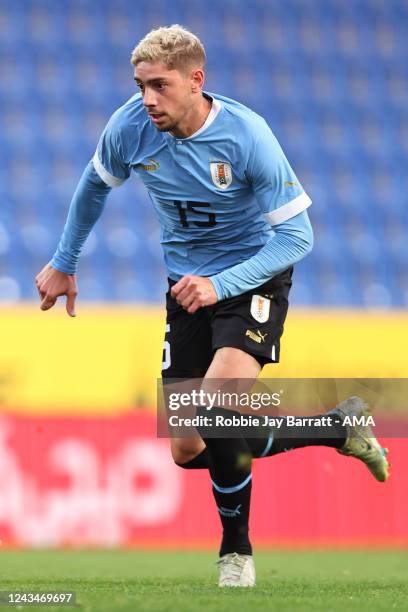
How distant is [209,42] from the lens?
15.0m

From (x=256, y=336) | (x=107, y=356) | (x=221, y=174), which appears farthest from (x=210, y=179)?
(x=107, y=356)

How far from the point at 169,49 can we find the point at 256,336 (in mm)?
1105

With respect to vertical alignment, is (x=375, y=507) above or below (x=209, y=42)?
below

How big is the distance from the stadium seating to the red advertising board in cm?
267

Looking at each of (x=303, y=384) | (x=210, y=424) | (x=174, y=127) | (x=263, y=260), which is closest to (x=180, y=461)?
(x=210, y=424)

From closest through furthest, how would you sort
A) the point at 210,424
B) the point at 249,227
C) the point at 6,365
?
the point at 210,424 → the point at 249,227 → the point at 6,365

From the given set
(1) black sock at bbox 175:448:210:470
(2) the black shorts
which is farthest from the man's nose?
(1) black sock at bbox 175:448:210:470

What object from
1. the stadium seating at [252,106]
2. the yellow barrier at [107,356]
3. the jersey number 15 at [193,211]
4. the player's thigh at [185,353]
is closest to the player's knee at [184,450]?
the player's thigh at [185,353]

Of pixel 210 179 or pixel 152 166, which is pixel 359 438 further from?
Result: pixel 152 166

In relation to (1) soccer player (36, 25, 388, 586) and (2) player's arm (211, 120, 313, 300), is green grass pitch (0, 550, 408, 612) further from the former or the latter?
(2) player's arm (211, 120, 313, 300)

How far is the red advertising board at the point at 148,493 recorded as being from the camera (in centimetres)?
921

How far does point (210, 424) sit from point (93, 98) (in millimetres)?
10443

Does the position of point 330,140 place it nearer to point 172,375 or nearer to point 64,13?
point 64,13

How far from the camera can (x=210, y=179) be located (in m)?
4.54
